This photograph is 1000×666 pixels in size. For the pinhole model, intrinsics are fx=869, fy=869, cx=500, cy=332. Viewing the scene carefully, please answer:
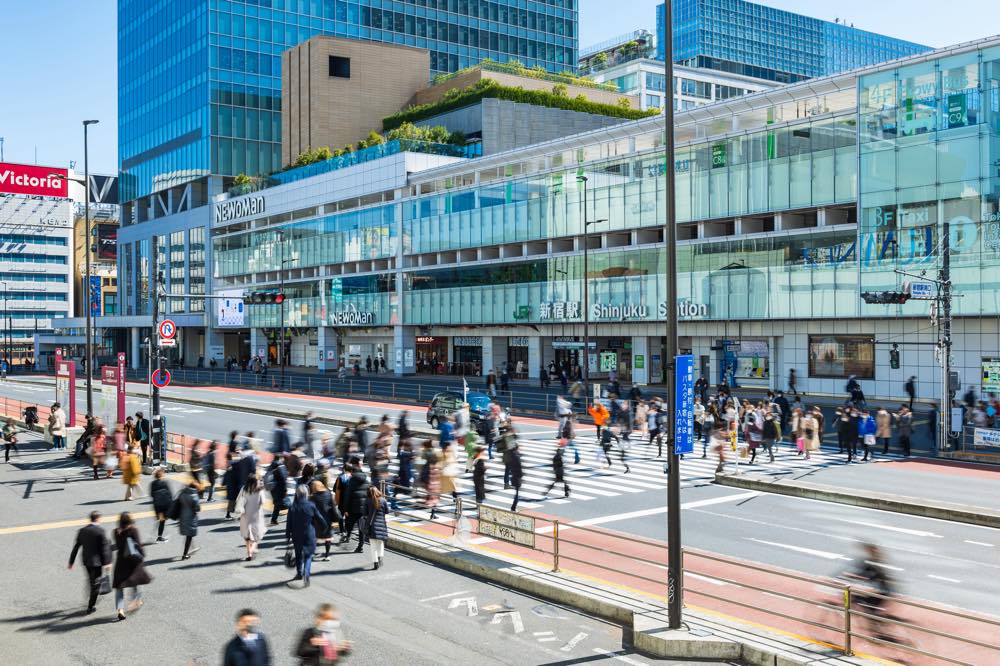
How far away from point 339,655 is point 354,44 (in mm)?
92598

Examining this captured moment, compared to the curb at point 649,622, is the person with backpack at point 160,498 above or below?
above

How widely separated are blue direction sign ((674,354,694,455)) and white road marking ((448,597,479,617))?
3967 mm

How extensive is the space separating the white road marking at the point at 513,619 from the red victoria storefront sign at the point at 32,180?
29.8 metres

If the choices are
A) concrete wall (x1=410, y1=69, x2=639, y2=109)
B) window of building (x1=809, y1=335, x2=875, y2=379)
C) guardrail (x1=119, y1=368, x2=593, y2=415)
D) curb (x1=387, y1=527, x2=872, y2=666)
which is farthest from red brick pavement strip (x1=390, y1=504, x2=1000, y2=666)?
concrete wall (x1=410, y1=69, x2=639, y2=109)

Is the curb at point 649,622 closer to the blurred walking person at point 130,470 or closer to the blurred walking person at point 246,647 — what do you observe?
the blurred walking person at point 246,647

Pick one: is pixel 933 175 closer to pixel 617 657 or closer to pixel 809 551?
pixel 809 551

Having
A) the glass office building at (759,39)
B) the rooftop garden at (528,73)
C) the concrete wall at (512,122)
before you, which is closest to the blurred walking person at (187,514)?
the concrete wall at (512,122)

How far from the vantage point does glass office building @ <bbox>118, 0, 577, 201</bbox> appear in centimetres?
10012

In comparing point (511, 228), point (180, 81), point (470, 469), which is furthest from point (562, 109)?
point (470, 469)

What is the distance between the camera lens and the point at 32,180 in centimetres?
3488

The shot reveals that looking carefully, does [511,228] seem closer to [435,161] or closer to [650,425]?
[435,161]

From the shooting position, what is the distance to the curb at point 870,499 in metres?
19.3

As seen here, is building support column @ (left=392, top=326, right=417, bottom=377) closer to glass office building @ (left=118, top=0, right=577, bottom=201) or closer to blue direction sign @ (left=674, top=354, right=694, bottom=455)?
glass office building @ (left=118, top=0, right=577, bottom=201)

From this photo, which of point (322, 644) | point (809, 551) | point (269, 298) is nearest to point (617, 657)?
point (322, 644)
